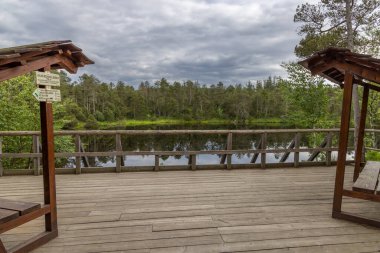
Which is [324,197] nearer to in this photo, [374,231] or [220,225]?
[374,231]

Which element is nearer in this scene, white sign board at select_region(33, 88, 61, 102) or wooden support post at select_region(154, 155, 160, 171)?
white sign board at select_region(33, 88, 61, 102)

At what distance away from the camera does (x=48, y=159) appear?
116 inches

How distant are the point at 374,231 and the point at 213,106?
191 ft

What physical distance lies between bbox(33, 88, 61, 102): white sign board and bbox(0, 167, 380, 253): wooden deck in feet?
5.25

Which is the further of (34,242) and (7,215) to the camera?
(34,242)

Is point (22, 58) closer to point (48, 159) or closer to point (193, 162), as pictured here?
point (48, 159)

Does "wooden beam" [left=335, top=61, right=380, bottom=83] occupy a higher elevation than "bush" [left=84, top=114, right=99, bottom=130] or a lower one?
higher

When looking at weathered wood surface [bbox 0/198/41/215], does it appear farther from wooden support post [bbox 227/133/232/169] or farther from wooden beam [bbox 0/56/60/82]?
wooden support post [bbox 227/133/232/169]

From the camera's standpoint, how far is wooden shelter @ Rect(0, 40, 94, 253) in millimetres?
2375

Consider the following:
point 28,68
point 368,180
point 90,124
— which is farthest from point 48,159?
Result: point 90,124

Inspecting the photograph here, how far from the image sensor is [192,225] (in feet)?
10.9

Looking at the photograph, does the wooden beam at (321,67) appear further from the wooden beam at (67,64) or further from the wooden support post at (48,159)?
the wooden support post at (48,159)

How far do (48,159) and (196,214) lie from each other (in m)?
2.06

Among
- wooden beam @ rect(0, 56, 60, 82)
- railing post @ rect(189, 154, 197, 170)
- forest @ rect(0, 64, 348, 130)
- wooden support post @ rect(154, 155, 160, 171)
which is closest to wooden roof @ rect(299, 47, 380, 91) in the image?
wooden beam @ rect(0, 56, 60, 82)
